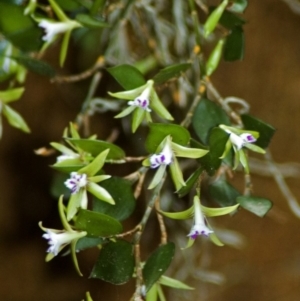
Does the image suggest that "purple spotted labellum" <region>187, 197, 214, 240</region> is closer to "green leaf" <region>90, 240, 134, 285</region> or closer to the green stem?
"green leaf" <region>90, 240, 134, 285</region>

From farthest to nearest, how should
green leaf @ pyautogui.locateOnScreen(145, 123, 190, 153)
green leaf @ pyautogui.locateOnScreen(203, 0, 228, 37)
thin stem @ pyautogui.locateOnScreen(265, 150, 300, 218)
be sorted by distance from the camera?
1. thin stem @ pyautogui.locateOnScreen(265, 150, 300, 218)
2. green leaf @ pyautogui.locateOnScreen(203, 0, 228, 37)
3. green leaf @ pyautogui.locateOnScreen(145, 123, 190, 153)

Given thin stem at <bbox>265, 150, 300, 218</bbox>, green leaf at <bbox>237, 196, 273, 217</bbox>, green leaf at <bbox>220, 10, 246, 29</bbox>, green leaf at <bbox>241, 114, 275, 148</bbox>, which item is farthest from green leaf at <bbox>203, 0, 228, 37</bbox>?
thin stem at <bbox>265, 150, 300, 218</bbox>

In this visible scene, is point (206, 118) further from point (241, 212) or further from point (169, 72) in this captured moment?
point (241, 212)

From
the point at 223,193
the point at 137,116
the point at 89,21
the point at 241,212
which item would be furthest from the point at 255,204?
the point at 241,212

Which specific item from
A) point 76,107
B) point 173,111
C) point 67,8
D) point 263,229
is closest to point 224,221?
point 263,229

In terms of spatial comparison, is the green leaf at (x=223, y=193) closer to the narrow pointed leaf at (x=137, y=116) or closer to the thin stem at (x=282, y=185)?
the narrow pointed leaf at (x=137, y=116)

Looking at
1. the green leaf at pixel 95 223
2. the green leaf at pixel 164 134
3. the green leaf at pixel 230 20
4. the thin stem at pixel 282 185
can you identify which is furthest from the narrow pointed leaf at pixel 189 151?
the thin stem at pixel 282 185
